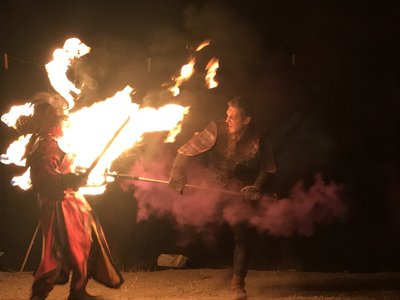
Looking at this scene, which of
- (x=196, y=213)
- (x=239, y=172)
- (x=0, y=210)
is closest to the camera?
(x=239, y=172)

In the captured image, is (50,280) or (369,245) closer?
(50,280)

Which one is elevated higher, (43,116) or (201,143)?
(43,116)

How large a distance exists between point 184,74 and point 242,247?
2.37 metres

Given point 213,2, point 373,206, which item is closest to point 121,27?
point 213,2

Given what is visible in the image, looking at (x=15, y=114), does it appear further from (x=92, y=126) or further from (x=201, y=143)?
(x=201, y=143)

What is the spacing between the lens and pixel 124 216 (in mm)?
9430

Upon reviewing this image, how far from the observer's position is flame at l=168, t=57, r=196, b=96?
304 inches

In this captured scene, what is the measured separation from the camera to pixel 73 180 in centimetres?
631

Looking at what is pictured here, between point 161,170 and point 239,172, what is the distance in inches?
86.5

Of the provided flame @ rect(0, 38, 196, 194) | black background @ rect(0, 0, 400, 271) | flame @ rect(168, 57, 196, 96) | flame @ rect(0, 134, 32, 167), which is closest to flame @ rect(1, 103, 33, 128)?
flame @ rect(0, 38, 196, 194)

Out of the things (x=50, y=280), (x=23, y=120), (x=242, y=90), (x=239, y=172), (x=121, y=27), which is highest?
(x=121, y=27)

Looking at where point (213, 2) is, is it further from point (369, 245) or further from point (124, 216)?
point (369, 245)

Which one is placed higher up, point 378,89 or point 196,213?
point 378,89

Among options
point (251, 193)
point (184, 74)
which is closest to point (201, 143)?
point (251, 193)
